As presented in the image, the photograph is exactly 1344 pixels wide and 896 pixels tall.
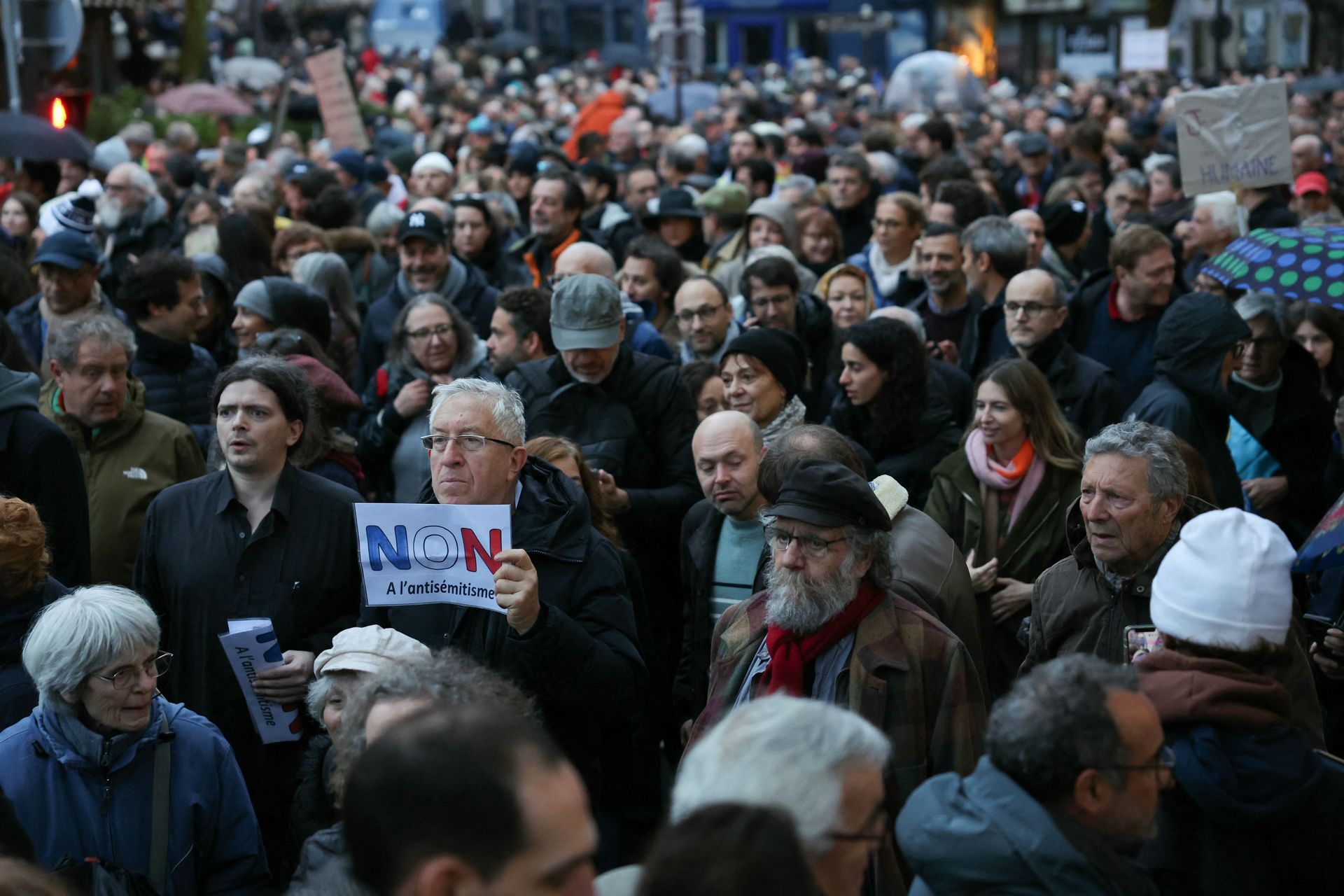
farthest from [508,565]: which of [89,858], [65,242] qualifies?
[65,242]

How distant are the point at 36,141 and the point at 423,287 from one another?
5465 millimetres

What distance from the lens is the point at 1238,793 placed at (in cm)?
320

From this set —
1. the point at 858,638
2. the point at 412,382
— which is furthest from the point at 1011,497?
the point at 412,382

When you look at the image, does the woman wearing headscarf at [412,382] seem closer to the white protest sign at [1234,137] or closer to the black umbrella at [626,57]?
the white protest sign at [1234,137]

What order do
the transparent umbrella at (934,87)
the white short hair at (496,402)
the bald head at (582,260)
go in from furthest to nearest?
the transparent umbrella at (934,87), the bald head at (582,260), the white short hair at (496,402)

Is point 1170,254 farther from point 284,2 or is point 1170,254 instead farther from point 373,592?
point 284,2

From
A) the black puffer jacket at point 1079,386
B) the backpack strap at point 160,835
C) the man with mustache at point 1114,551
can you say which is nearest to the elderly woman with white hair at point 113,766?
the backpack strap at point 160,835

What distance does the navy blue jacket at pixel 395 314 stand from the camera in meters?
7.86

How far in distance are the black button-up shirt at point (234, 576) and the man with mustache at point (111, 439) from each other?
912 mm

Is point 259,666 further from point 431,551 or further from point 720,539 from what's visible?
point 720,539

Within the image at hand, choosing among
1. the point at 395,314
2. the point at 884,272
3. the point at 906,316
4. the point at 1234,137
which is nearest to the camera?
the point at 906,316

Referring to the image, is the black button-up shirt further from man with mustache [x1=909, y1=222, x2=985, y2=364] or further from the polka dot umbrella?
the polka dot umbrella

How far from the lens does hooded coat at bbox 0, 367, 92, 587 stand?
5.15 m

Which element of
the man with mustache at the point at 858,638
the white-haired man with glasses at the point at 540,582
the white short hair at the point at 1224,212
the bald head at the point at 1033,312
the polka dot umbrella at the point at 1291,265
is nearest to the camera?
the man with mustache at the point at 858,638
